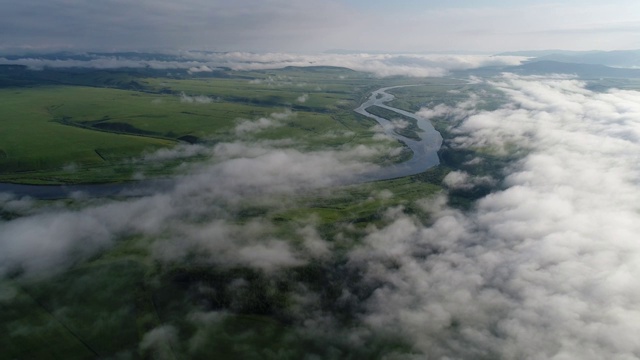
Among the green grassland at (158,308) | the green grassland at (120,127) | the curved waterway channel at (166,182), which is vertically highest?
the green grassland at (120,127)

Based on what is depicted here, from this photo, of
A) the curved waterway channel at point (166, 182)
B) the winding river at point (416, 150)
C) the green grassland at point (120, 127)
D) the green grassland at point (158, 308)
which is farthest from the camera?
the winding river at point (416, 150)

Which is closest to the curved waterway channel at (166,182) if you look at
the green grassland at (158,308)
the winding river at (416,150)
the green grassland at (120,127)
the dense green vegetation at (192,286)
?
the winding river at (416,150)

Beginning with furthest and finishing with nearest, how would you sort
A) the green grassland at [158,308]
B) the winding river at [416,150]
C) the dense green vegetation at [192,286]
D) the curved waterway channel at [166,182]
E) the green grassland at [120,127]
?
1. the winding river at [416,150]
2. the green grassland at [120,127]
3. the curved waterway channel at [166,182]
4. the dense green vegetation at [192,286]
5. the green grassland at [158,308]

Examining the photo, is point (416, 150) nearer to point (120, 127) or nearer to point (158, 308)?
point (120, 127)

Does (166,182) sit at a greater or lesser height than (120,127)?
lesser

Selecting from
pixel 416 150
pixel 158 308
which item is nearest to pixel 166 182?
pixel 158 308

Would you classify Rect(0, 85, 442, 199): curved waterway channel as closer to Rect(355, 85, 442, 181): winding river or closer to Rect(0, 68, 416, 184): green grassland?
Rect(355, 85, 442, 181): winding river

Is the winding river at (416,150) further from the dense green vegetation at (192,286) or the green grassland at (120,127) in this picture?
the green grassland at (120,127)

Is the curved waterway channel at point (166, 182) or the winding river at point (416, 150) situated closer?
the curved waterway channel at point (166, 182)

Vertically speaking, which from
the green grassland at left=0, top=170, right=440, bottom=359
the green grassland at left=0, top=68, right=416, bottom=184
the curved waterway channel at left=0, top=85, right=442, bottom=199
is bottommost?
the green grassland at left=0, top=170, right=440, bottom=359

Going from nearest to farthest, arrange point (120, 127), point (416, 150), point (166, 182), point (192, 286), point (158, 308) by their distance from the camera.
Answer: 1. point (158, 308)
2. point (192, 286)
3. point (166, 182)
4. point (416, 150)
5. point (120, 127)

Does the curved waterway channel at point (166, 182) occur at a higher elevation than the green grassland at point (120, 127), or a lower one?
lower

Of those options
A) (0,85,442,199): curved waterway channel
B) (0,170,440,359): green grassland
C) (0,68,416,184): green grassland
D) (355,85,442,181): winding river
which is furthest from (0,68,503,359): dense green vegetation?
(355,85,442,181): winding river
